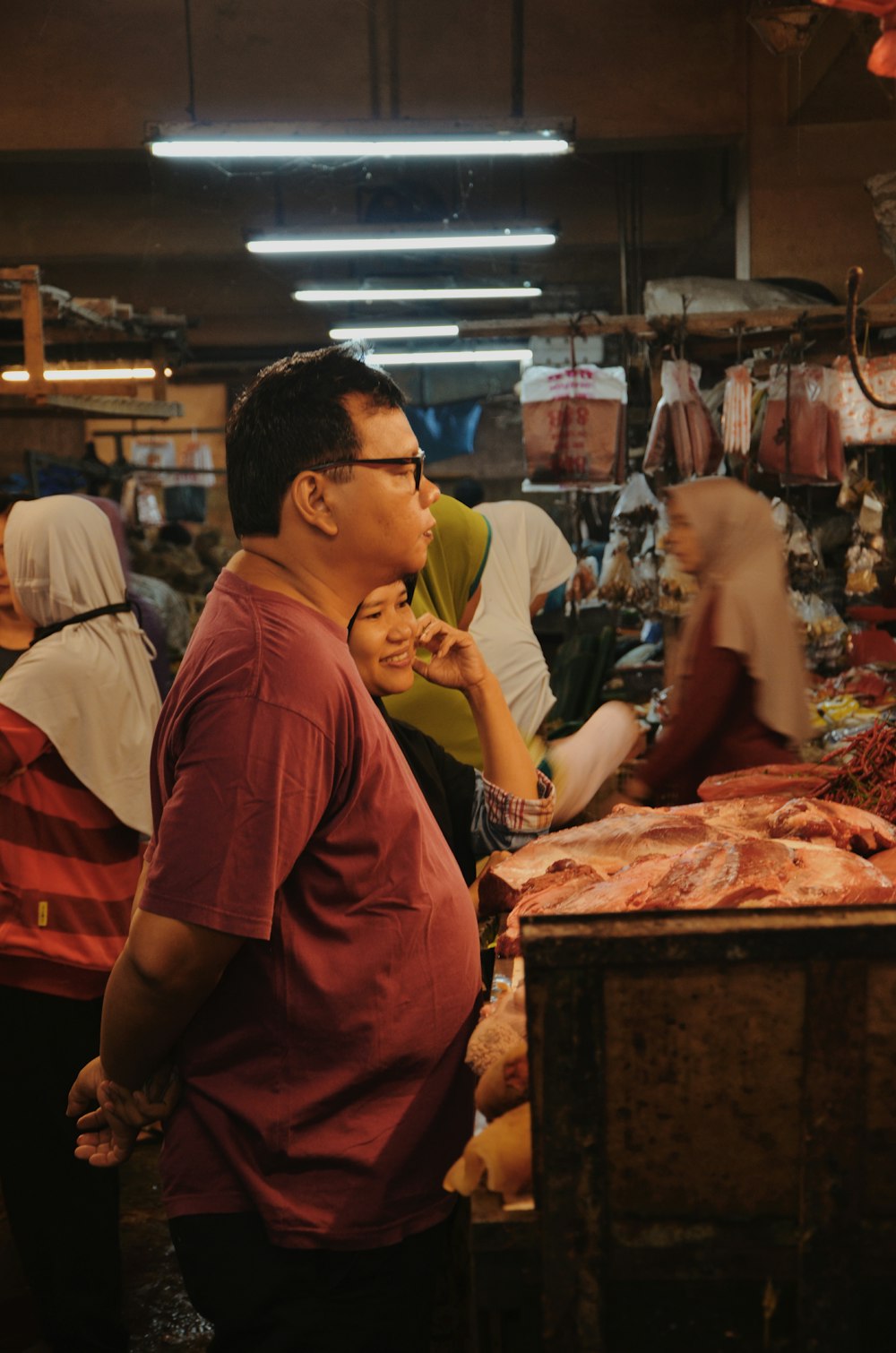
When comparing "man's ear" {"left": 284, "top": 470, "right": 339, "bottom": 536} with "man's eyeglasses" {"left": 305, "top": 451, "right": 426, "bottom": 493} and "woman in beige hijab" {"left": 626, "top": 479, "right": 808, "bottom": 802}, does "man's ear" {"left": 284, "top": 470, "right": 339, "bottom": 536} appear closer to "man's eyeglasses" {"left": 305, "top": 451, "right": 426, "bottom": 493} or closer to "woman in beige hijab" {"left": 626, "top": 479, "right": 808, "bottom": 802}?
"man's eyeglasses" {"left": 305, "top": 451, "right": 426, "bottom": 493}

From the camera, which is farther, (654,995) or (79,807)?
(79,807)

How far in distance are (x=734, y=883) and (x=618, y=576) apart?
4968mm

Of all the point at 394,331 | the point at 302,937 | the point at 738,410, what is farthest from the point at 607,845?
the point at 394,331

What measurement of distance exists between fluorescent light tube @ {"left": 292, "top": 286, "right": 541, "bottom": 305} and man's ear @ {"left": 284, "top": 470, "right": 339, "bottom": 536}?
823 centimetres

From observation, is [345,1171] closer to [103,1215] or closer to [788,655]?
[103,1215]

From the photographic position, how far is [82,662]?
339 centimetres

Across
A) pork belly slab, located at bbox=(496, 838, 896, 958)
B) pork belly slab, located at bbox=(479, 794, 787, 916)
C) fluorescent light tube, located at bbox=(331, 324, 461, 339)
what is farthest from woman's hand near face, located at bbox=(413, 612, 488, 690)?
fluorescent light tube, located at bbox=(331, 324, 461, 339)

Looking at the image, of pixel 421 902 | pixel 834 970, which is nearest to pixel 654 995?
pixel 834 970

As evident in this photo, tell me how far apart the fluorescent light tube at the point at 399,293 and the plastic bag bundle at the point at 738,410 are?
4.04 m

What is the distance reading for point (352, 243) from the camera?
8.46 meters

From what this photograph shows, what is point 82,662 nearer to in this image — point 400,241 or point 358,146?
point 358,146

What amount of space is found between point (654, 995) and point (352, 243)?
26.3ft

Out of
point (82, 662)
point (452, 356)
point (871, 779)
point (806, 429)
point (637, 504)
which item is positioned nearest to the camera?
point (871, 779)

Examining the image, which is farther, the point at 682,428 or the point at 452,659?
the point at 682,428
